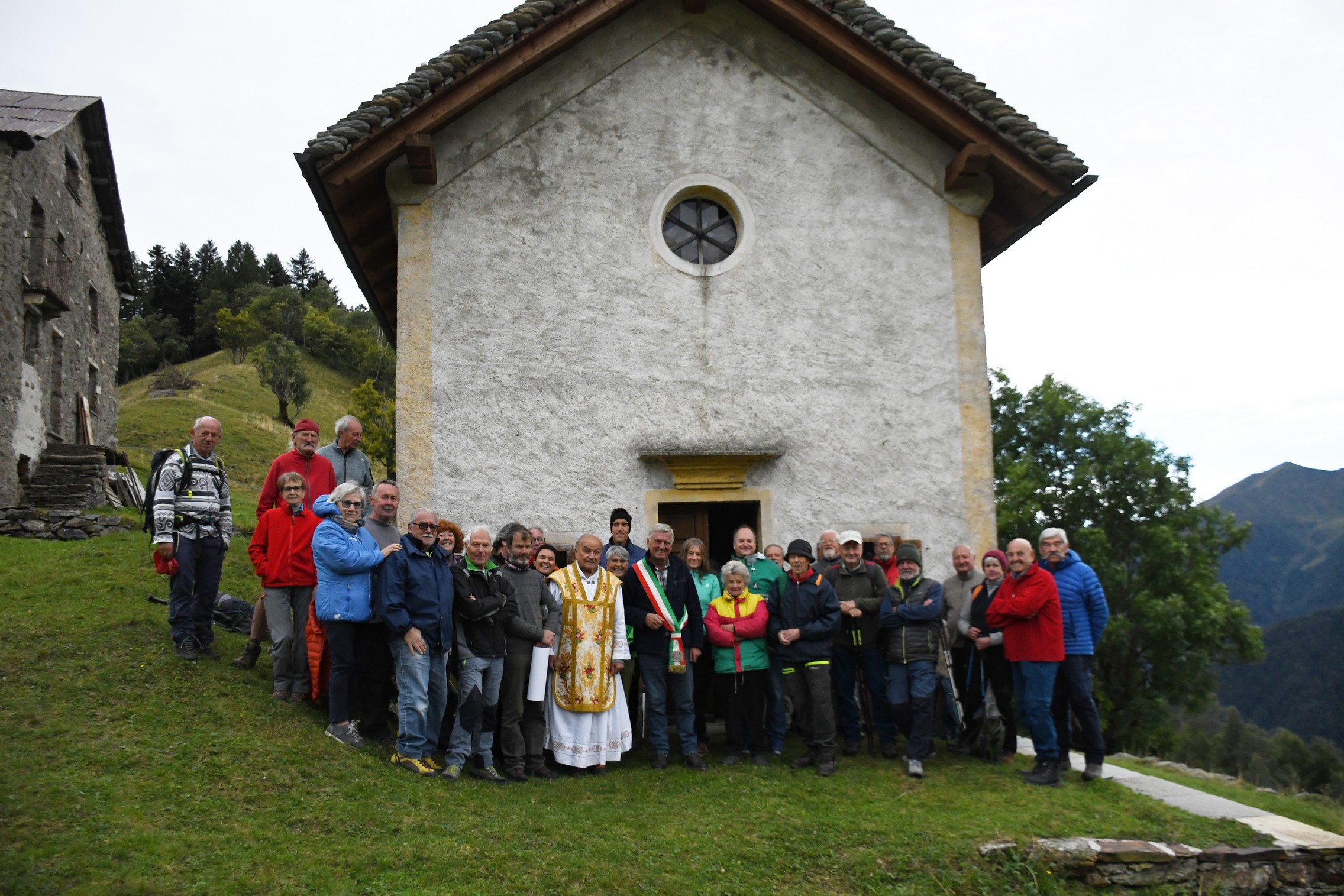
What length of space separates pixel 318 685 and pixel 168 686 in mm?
989

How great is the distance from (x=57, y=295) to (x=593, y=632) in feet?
56.1

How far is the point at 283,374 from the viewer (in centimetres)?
3762

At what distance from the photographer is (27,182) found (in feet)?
61.0

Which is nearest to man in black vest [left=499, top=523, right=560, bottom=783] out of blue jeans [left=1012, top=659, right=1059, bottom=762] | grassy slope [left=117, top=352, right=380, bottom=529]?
blue jeans [left=1012, top=659, right=1059, bottom=762]

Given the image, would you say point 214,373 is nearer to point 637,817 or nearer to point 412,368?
point 412,368

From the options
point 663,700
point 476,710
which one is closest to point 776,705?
point 663,700

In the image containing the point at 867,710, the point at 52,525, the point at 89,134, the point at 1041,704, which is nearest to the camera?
the point at 1041,704

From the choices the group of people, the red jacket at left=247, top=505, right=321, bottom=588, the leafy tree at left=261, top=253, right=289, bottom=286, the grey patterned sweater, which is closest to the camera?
the group of people

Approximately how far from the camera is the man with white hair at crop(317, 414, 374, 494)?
726 centimetres

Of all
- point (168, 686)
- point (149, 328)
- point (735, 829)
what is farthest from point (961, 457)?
point (149, 328)

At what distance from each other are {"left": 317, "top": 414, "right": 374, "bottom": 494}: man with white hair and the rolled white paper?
1.85 metres

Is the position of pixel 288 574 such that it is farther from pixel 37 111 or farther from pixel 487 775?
pixel 37 111

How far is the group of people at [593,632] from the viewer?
20.6 feet

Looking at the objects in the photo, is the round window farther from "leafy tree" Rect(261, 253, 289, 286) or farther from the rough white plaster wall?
"leafy tree" Rect(261, 253, 289, 286)
